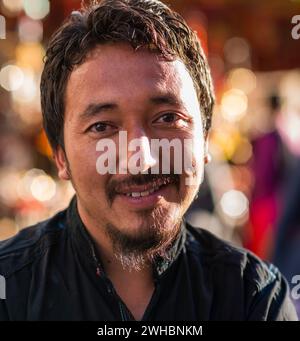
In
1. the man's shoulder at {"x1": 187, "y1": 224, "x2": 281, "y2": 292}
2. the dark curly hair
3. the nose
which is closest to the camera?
the nose

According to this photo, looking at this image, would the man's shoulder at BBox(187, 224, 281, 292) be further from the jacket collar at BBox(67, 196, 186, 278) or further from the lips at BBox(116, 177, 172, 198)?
the lips at BBox(116, 177, 172, 198)

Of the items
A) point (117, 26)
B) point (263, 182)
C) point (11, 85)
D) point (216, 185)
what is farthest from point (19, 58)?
point (117, 26)

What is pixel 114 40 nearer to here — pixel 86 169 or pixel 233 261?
pixel 86 169

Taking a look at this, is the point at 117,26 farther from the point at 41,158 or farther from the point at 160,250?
the point at 41,158

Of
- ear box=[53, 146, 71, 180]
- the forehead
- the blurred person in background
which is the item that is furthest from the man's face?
the blurred person in background

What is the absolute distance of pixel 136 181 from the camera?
1456 mm

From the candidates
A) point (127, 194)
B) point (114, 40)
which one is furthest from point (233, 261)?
point (114, 40)

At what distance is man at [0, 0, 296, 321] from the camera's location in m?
1.47

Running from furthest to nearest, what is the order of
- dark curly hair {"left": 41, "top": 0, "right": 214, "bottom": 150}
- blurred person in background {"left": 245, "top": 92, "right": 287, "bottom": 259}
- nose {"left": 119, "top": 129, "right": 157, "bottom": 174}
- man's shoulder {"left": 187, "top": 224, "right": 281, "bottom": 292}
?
blurred person in background {"left": 245, "top": 92, "right": 287, "bottom": 259}, man's shoulder {"left": 187, "top": 224, "right": 281, "bottom": 292}, dark curly hair {"left": 41, "top": 0, "right": 214, "bottom": 150}, nose {"left": 119, "top": 129, "right": 157, "bottom": 174}

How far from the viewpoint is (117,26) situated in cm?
153

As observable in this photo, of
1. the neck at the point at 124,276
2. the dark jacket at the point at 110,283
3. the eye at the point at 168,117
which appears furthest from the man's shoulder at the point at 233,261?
the eye at the point at 168,117

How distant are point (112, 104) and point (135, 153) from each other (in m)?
0.14

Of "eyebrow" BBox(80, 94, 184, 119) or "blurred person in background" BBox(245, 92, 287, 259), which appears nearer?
"eyebrow" BBox(80, 94, 184, 119)
